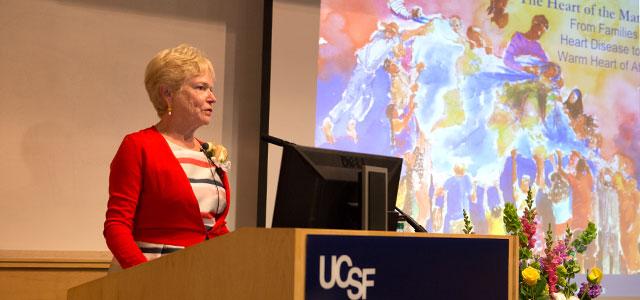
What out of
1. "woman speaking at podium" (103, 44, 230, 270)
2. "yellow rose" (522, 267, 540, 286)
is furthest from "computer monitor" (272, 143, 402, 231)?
"yellow rose" (522, 267, 540, 286)

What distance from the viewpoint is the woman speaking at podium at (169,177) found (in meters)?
2.32

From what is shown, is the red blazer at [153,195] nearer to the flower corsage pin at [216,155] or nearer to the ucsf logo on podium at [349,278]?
the flower corsage pin at [216,155]

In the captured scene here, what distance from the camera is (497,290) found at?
191 centimetres

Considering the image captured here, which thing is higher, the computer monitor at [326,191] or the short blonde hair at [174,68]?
the short blonde hair at [174,68]

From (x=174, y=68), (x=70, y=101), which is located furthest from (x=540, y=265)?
(x=70, y=101)

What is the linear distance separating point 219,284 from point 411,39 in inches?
118

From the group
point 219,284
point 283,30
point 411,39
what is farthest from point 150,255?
point 411,39

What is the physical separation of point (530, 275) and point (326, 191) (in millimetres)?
709

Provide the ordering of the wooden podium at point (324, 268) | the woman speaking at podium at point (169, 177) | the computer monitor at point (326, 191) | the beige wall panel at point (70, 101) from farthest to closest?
the beige wall panel at point (70, 101), the woman speaking at podium at point (169, 177), the computer monitor at point (326, 191), the wooden podium at point (324, 268)

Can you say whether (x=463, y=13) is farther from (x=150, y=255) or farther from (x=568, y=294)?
(x=150, y=255)

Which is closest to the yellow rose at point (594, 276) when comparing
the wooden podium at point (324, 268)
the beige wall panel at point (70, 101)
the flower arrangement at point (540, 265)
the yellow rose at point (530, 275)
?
the flower arrangement at point (540, 265)

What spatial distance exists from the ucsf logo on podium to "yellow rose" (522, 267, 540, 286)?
0.87m

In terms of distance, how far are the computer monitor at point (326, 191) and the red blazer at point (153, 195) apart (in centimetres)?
39

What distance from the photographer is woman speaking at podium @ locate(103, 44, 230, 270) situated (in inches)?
91.2
